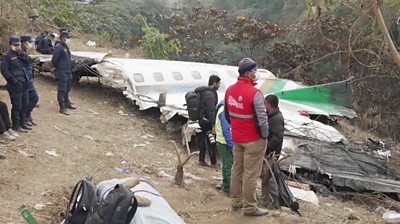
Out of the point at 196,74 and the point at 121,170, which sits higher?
the point at 196,74

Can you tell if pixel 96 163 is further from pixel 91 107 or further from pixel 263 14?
pixel 263 14

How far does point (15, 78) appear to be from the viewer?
7945 millimetres

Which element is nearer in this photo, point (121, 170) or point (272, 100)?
point (272, 100)

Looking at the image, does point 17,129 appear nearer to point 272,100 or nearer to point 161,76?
point 272,100

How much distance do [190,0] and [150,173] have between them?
1742 inches

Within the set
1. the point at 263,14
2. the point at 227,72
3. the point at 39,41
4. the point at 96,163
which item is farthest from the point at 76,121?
the point at 263,14

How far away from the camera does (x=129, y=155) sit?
8812 millimetres

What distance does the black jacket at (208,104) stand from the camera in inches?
317

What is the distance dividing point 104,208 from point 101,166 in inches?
153

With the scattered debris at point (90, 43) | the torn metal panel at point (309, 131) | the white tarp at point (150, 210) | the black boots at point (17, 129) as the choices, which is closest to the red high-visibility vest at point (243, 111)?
the white tarp at point (150, 210)

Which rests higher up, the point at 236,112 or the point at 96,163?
the point at 236,112

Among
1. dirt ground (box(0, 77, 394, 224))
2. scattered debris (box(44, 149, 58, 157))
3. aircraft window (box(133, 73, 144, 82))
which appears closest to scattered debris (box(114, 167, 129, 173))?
dirt ground (box(0, 77, 394, 224))

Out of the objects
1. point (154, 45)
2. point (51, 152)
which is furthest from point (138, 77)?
point (154, 45)

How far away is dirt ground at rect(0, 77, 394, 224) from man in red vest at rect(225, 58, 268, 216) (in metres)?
0.39
